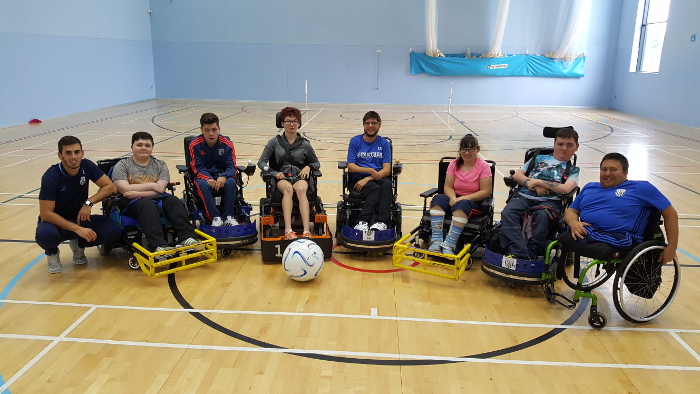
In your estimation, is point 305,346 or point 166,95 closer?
point 305,346

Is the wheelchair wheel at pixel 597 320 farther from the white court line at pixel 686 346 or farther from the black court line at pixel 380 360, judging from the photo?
the white court line at pixel 686 346

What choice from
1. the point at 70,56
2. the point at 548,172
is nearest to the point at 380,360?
the point at 548,172

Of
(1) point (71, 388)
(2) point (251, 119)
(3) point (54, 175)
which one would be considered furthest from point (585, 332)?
(2) point (251, 119)

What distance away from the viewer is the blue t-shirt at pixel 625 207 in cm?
335

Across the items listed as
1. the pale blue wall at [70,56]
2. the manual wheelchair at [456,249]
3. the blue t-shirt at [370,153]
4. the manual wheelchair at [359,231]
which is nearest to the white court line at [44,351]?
the manual wheelchair at [359,231]

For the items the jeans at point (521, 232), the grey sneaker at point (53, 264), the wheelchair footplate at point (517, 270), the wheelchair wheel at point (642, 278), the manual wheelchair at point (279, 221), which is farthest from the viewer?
the manual wheelchair at point (279, 221)

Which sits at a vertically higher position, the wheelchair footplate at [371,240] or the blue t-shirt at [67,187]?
the blue t-shirt at [67,187]

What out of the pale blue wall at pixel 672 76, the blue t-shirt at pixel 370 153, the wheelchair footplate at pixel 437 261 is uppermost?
the pale blue wall at pixel 672 76

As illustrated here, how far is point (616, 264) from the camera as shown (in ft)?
11.2

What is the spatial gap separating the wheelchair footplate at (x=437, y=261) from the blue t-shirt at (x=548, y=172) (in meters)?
0.69

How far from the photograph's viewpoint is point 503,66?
18.8 meters

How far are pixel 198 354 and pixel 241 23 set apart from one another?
1790 centimetres

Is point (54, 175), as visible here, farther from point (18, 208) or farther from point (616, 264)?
point (616, 264)

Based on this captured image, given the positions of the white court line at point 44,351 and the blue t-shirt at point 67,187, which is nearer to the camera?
the white court line at point 44,351
